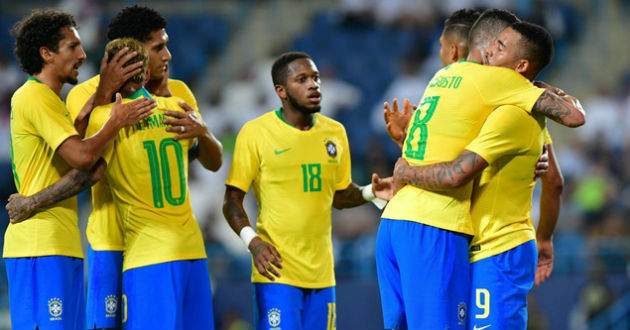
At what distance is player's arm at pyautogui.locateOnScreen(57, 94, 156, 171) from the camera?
5.20m

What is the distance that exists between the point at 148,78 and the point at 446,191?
212 centimetres

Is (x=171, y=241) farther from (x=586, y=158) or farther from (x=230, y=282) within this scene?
(x=586, y=158)

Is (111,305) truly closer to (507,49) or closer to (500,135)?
(500,135)

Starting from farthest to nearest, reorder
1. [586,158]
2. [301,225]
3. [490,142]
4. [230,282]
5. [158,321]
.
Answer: [586,158] < [230,282] < [301,225] < [158,321] < [490,142]

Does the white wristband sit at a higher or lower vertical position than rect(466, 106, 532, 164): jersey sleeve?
lower

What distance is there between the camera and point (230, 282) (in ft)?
33.3

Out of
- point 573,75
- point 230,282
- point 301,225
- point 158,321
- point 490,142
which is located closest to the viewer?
point 490,142

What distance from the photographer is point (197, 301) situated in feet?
18.1

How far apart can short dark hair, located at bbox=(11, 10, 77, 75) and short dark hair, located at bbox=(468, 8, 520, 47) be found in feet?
8.40

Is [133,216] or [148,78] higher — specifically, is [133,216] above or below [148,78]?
below

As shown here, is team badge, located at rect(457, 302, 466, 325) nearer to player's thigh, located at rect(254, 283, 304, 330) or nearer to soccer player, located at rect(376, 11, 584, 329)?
soccer player, located at rect(376, 11, 584, 329)

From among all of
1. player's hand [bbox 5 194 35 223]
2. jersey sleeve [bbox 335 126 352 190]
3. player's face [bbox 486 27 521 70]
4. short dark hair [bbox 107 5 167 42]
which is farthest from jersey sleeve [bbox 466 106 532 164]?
player's hand [bbox 5 194 35 223]

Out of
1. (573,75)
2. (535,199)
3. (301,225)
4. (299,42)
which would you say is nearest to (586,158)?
(535,199)

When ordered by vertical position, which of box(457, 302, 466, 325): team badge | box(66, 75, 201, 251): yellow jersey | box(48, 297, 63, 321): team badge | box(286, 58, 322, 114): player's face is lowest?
box(457, 302, 466, 325): team badge
